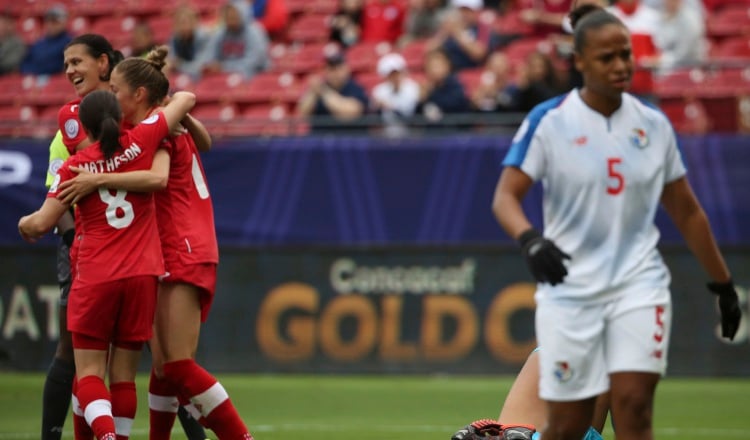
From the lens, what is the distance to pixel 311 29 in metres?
19.0

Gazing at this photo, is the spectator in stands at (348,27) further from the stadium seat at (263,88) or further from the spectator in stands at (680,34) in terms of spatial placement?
the spectator in stands at (680,34)

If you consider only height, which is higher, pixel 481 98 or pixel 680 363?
pixel 481 98

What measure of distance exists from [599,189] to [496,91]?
30.3 ft

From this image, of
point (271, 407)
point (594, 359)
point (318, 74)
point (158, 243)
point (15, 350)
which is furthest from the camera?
point (318, 74)

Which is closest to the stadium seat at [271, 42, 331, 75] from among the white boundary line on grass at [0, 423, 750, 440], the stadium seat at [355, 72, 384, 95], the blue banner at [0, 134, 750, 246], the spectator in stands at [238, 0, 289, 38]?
the spectator in stands at [238, 0, 289, 38]

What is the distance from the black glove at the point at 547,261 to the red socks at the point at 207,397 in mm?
2304

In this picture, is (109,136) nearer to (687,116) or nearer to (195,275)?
(195,275)

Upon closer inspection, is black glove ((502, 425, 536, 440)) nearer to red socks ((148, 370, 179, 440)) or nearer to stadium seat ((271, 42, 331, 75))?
red socks ((148, 370, 179, 440))

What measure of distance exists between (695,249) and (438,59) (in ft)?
A: 30.6

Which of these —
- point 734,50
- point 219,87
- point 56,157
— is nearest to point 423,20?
point 219,87

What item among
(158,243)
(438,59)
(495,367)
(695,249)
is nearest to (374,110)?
(438,59)

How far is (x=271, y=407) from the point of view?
11133 millimetres

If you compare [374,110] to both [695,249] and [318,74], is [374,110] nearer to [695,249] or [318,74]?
[318,74]

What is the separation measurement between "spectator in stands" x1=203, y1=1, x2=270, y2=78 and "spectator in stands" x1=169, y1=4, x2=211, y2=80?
91 millimetres
